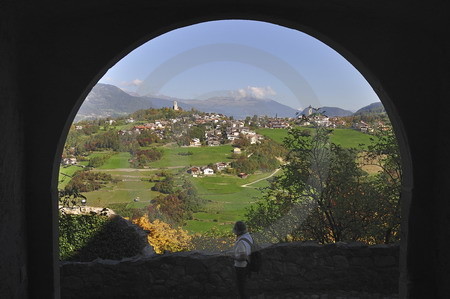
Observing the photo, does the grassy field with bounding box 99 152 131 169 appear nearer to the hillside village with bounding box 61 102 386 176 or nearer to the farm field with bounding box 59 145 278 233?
the farm field with bounding box 59 145 278 233

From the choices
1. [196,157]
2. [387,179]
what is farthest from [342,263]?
[196,157]

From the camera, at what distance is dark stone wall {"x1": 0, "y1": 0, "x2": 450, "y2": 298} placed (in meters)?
2.71

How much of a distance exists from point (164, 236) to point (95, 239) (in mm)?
2657

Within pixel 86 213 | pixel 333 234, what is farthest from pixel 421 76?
pixel 86 213

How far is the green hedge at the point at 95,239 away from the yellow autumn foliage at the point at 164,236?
142cm

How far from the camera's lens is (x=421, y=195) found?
9.73 feet

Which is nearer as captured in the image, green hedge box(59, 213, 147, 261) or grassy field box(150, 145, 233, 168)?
green hedge box(59, 213, 147, 261)

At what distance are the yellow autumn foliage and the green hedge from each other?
142 centimetres

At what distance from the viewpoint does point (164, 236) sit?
28.8ft

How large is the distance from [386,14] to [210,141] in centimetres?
966

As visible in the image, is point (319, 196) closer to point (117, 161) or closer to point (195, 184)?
point (195, 184)

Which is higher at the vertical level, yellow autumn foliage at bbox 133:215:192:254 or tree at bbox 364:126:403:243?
tree at bbox 364:126:403:243

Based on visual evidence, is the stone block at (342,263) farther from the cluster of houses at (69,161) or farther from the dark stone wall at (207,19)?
the cluster of houses at (69,161)

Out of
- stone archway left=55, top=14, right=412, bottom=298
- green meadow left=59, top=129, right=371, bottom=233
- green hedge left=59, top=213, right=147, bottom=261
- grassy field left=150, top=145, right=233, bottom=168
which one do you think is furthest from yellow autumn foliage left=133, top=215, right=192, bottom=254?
stone archway left=55, top=14, right=412, bottom=298
